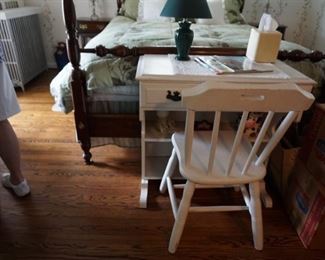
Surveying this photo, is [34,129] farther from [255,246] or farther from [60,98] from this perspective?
[255,246]

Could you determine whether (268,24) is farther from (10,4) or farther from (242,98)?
(10,4)

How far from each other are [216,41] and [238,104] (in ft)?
3.13

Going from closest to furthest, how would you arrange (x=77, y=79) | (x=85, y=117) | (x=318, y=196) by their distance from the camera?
(x=318, y=196) < (x=77, y=79) < (x=85, y=117)

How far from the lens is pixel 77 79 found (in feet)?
4.57

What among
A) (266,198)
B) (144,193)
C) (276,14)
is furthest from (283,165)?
(276,14)

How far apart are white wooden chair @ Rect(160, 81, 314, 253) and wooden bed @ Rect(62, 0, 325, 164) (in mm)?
400

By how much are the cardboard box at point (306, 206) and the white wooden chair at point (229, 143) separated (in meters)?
0.24

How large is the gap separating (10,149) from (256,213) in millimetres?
1264

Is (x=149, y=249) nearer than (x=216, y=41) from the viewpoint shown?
Yes

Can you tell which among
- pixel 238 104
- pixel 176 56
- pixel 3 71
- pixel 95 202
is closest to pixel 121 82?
pixel 176 56

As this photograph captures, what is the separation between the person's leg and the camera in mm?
1287

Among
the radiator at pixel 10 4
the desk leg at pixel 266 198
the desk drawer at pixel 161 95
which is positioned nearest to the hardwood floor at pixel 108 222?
the desk leg at pixel 266 198

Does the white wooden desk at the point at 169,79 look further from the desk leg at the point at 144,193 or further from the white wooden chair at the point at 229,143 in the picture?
the white wooden chair at the point at 229,143

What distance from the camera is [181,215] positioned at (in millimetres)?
1105
